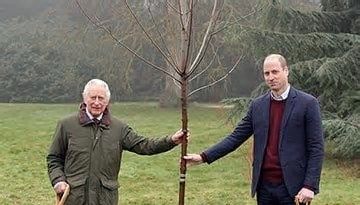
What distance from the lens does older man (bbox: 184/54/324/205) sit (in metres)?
3.52

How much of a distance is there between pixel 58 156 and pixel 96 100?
0.44m

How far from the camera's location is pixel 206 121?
57.9 feet

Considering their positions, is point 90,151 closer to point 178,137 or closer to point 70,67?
point 178,137

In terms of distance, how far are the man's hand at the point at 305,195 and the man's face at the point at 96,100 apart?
127 centimetres

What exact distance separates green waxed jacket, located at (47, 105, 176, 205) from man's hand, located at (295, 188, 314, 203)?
0.82 meters

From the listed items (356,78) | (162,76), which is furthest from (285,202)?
(162,76)

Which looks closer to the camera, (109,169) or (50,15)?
(109,169)

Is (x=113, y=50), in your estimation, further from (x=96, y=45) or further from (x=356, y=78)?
(x=356, y=78)

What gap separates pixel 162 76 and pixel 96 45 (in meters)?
2.82

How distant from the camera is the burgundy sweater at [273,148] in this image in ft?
11.8

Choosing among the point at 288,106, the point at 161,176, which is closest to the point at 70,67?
the point at 161,176

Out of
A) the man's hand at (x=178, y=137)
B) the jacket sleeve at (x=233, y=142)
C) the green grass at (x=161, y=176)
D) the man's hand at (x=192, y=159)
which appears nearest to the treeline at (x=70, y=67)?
the green grass at (x=161, y=176)

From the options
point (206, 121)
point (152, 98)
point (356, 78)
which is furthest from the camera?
point (152, 98)

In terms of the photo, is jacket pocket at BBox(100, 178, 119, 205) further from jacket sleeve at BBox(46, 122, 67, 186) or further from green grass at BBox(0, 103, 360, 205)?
green grass at BBox(0, 103, 360, 205)
